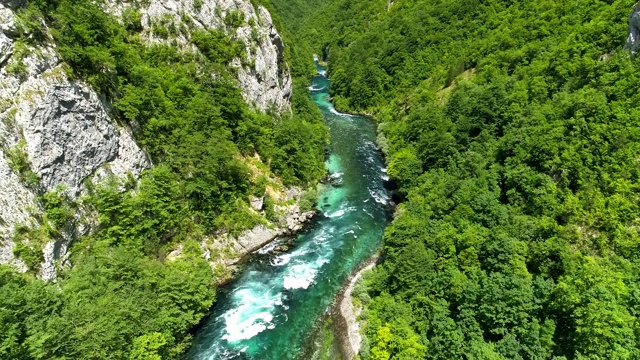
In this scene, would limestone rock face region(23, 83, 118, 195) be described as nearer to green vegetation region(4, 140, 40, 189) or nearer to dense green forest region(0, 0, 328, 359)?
green vegetation region(4, 140, 40, 189)

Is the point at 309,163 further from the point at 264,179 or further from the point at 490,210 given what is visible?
the point at 490,210

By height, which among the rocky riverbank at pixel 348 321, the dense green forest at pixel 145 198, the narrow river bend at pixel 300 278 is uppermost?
the dense green forest at pixel 145 198

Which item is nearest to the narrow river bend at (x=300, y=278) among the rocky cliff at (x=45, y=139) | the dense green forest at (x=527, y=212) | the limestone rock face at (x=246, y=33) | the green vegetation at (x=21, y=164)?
the dense green forest at (x=527, y=212)

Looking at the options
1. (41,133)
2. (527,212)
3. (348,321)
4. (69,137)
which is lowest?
(348,321)

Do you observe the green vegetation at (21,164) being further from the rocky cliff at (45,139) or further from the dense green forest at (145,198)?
the dense green forest at (145,198)

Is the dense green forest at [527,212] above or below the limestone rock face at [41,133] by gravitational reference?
below

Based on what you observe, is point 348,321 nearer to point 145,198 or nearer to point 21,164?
point 145,198

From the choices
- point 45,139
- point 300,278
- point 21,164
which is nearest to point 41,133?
point 45,139

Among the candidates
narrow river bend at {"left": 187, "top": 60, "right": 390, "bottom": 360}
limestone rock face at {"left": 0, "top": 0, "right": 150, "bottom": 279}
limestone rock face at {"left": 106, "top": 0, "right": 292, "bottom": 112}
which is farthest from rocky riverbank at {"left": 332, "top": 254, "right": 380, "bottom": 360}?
limestone rock face at {"left": 106, "top": 0, "right": 292, "bottom": 112}
